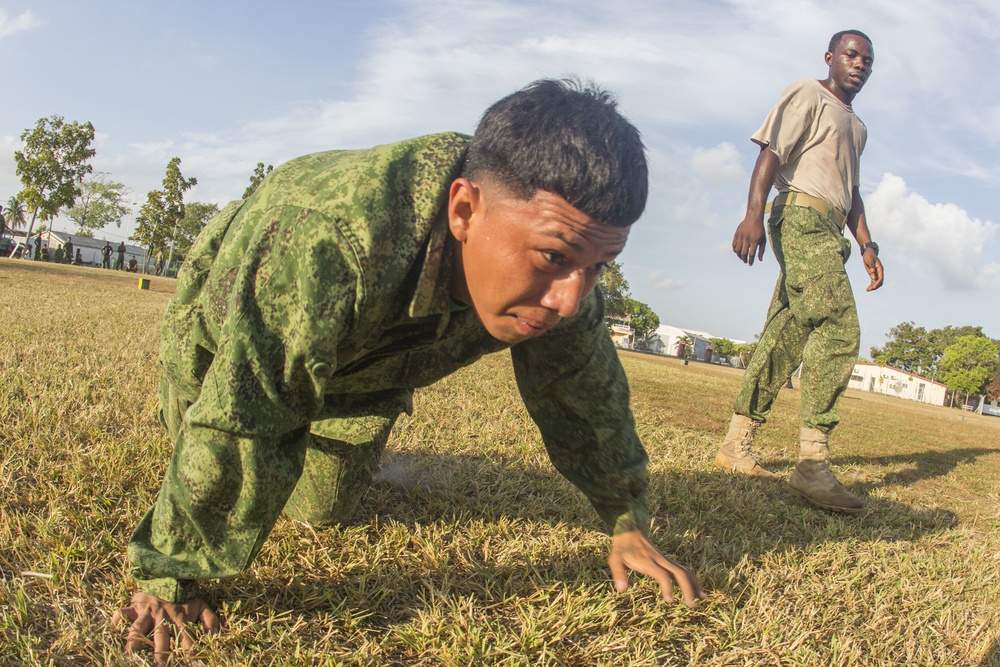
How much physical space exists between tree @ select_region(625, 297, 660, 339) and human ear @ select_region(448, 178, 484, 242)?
2688 inches

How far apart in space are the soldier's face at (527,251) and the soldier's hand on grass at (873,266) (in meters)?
3.03

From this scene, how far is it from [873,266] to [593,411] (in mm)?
2743

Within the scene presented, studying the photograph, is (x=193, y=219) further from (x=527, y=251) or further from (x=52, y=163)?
(x=527, y=251)

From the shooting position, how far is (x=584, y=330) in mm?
2082

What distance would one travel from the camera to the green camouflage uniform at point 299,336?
1.52 m

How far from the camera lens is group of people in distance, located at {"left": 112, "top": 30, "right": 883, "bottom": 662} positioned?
1534mm

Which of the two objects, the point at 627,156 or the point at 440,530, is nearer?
the point at 627,156

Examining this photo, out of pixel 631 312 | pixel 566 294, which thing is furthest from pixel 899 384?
pixel 566 294

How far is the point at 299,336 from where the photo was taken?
151 cm

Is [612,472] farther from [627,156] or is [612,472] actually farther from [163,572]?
[163,572]

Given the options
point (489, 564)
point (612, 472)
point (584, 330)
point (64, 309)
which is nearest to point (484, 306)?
point (584, 330)

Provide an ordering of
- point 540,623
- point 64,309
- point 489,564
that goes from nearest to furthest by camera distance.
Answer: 1. point 540,623
2. point 489,564
3. point 64,309

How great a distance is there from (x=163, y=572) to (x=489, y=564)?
94cm

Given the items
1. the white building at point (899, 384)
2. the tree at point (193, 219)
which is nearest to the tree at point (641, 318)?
the white building at point (899, 384)
